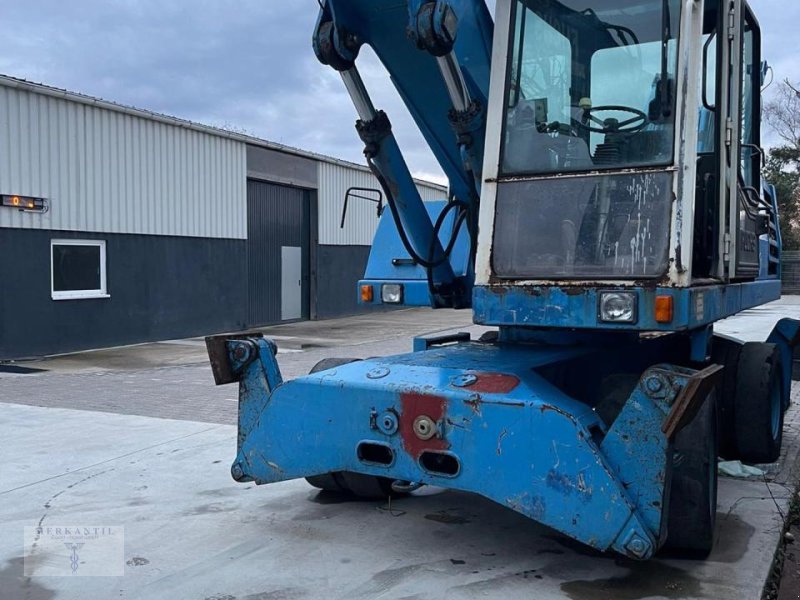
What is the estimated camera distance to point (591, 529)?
371 cm

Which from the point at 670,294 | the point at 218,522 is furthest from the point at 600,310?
the point at 218,522

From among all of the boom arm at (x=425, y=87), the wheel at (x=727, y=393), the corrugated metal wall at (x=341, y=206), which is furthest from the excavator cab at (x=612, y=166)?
the corrugated metal wall at (x=341, y=206)

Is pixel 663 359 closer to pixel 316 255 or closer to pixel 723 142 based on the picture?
pixel 723 142

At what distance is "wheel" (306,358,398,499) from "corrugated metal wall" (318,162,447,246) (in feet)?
49.1

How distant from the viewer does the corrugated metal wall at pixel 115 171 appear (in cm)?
1271

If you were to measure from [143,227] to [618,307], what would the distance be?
12.6 m

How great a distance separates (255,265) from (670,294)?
15584 millimetres

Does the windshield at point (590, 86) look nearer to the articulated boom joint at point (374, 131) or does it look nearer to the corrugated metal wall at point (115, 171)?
the articulated boom joint at point (374, 131)

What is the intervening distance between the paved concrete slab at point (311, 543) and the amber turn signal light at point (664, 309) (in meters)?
1.31

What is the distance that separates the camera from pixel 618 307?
3.98 meters

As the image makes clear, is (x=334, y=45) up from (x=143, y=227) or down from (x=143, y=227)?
up

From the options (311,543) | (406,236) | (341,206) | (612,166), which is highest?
(341,206)

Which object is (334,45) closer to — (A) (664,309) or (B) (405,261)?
(B) (405,261)

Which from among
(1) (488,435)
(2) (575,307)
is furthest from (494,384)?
(2) (575,307)
